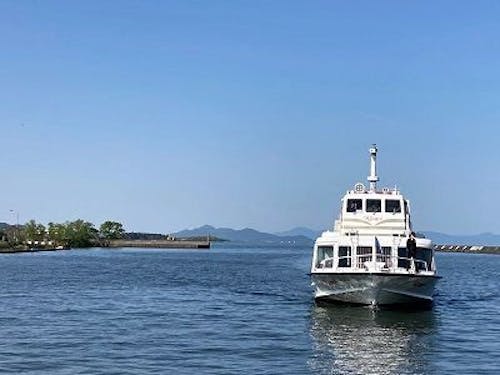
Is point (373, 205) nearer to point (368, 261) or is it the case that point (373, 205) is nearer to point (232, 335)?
point (368, 261)

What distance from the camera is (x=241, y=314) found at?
142ft

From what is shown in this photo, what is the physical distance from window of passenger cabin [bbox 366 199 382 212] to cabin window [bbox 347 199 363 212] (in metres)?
0.47

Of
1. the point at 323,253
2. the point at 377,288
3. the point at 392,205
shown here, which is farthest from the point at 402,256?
the point at 392,205

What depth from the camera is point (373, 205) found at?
50469mm

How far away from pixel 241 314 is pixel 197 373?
1787cm

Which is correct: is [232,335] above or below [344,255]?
below

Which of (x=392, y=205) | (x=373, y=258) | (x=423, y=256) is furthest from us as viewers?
(x=392, y=205)

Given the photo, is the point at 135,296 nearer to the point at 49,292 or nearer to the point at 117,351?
the point at 49,292

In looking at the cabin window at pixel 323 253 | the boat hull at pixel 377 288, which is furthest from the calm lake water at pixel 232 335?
the cabin window at pixel 323 253

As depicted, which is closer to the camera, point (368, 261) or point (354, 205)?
point (368, 261)

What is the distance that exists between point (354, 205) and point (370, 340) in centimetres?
1747

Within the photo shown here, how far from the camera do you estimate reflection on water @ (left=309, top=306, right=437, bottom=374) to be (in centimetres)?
2769

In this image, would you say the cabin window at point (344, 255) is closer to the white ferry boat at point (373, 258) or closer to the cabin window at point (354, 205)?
the white ferry boat at point (373, 258)

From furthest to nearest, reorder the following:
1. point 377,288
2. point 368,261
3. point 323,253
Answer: point 323,253 < point 368,261 < point 377,288
